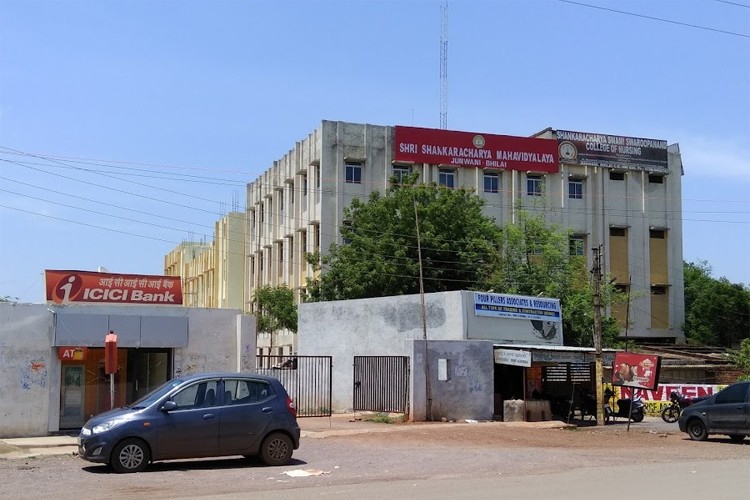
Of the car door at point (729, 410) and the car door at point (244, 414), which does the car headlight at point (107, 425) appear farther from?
the car door at point (729, 410)

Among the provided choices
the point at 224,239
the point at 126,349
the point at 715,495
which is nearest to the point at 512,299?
the point at 126,349

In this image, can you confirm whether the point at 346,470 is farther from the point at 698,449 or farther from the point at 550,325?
the point at 550,325

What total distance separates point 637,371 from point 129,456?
17.9 m

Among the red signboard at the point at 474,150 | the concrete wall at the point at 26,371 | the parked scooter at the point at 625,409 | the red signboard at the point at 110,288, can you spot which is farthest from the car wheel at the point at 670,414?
the red signboard at the point at 474,150

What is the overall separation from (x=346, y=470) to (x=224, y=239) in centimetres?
6451

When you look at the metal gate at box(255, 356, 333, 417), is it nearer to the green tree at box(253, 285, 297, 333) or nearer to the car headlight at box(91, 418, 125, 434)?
the car headlight at box(91, 418, 125, 434)

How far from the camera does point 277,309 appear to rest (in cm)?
5806

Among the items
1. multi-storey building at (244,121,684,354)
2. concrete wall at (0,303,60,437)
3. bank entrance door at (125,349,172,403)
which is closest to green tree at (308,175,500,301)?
multi-storey building at (244,121,684,354)

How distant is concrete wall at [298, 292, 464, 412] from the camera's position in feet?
99.3

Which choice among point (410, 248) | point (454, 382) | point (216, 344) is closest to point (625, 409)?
point (454, 382)

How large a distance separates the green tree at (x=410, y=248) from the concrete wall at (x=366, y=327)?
44.3 feet

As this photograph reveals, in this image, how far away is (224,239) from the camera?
79000 mm

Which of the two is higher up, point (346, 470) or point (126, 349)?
point (126, 349)

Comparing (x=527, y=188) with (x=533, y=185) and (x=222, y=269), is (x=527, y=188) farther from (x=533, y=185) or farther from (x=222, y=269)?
(x=222, y=269)
